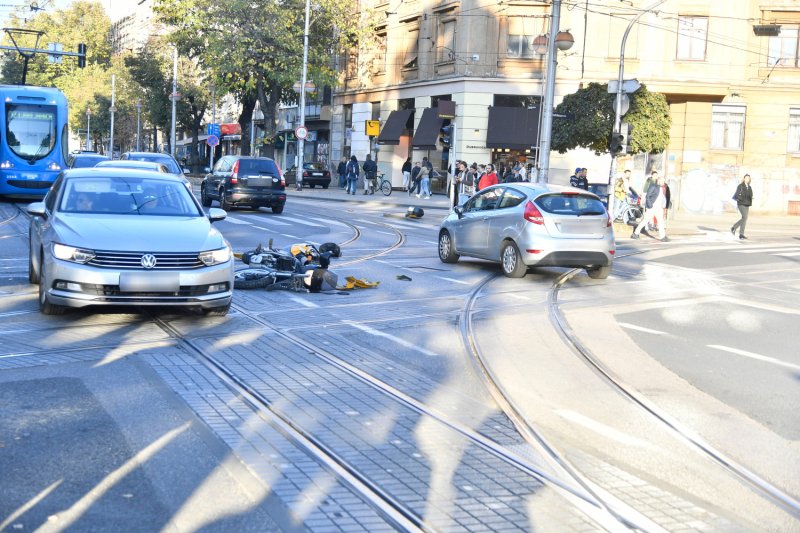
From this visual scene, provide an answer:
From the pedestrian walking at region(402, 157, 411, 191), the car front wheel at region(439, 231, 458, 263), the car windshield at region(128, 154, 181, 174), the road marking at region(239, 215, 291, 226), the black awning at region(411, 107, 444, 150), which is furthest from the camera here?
the pedestrian walking at region(402, 157, 411, 191)

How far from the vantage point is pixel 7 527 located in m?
4.39

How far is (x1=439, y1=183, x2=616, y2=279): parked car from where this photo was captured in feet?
50.9

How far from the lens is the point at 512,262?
52.6 feet

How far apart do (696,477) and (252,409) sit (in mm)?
2857

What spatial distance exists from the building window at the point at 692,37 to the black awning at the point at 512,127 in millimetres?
6309

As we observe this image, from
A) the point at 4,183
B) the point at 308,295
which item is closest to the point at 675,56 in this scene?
the point at 4,183

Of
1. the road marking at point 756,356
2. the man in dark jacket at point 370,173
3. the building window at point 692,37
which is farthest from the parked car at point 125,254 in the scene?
the man in dark jacket at point 370,173

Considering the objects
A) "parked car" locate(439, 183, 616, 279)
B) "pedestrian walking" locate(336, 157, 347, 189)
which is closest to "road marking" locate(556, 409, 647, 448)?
"parked car" locate(439, 183, 616, 279)

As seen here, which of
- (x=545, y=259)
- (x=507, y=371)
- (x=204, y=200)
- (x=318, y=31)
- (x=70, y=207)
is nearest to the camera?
(x=507, y=371)

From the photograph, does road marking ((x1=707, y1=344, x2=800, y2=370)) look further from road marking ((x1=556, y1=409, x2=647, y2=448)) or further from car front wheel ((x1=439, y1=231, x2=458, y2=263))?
car front wheel ((x1=439, y1=231, x2=458, y2=263))

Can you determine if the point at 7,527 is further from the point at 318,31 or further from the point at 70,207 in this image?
the point at 318,31

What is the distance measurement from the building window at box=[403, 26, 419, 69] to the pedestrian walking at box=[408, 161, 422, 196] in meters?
4.71

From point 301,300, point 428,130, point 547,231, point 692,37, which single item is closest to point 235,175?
point 547,231

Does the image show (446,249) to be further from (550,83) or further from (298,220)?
(298,220)
